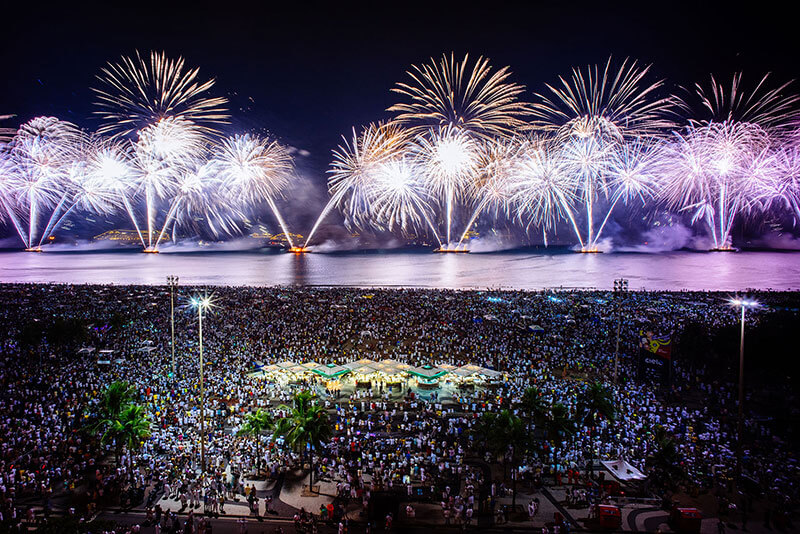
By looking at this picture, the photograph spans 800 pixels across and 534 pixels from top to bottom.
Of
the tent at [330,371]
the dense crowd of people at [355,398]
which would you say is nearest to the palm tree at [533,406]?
the dense crowd of people at [355,398]

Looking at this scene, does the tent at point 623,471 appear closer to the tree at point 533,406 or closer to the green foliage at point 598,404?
the green foliage at point 598,404

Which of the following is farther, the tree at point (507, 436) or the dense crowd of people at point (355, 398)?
the dense crowd of people at point (355, 398)

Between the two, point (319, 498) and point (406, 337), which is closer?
point (319, 498)

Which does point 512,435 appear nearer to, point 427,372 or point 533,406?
point 533,406

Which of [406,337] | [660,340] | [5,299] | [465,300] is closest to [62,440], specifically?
[406,337]

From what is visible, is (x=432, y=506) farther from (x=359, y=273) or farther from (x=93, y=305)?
(x=359, y=273)
